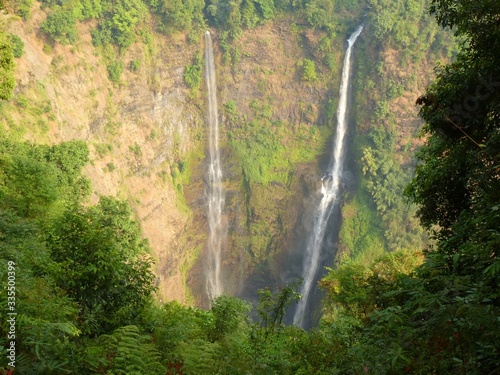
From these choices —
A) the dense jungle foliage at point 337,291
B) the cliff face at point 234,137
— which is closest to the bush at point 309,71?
the cliff face at point 234,137

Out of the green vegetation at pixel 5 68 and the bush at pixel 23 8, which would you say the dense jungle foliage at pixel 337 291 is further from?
the bush at pixel 23 8

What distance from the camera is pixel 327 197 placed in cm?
3209

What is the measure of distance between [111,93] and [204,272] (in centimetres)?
1500

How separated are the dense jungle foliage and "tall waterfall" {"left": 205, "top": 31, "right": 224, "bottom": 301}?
70.7ft

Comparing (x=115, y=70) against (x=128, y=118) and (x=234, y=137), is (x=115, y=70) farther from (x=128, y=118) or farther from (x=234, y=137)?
(x=234, y=137)

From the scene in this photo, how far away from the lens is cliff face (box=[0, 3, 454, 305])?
1121 inches

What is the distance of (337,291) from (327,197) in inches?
818

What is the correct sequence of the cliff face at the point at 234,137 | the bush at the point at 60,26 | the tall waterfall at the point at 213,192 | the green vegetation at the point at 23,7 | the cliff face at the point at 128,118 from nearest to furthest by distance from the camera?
the green vegetation at the point at 23,7 → the cliff face at the point at 128,118 → the bush at the point at 60,26 → the cliff face at the point at 234,137 → the tall waterfall at the point at 213,192

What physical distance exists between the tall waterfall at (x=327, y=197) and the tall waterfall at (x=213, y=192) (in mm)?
6830

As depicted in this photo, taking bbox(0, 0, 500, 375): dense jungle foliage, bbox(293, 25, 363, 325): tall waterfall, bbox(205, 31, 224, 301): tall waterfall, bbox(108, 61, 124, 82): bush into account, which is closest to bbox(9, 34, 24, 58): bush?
bbox(108, 61, 124, 82): bush

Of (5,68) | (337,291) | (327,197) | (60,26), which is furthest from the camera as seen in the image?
(327,197)

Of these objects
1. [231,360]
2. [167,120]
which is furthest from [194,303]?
[231,360]

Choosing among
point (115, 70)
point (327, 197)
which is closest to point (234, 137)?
point (327, 197)

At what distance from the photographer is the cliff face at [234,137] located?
93.4 ft
